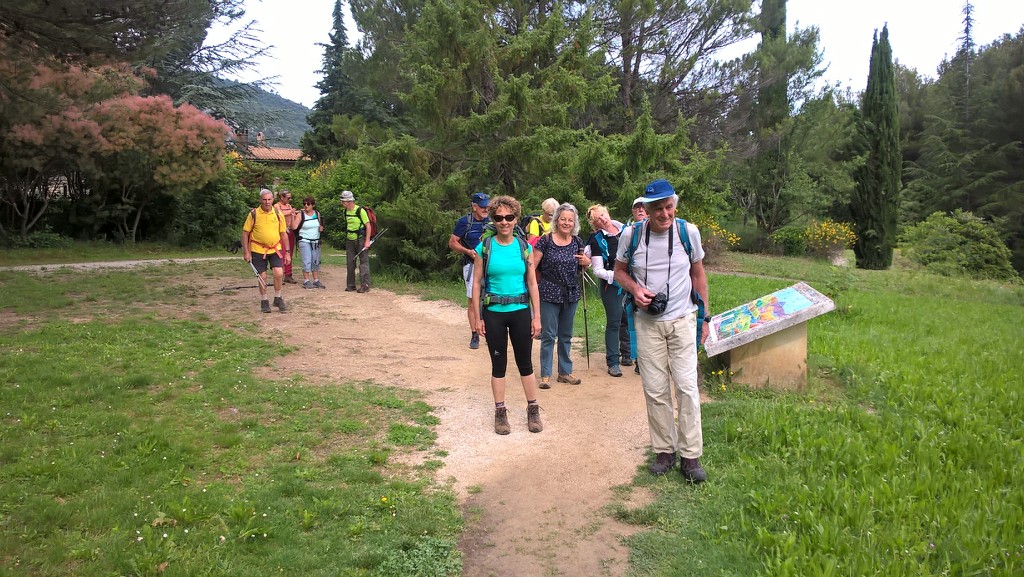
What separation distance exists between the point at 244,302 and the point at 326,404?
5.84 meters

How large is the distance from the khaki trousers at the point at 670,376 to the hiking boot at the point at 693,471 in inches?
1.7

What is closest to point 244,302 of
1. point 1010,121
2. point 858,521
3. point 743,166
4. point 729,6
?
point 858,521

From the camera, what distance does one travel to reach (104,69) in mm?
17438

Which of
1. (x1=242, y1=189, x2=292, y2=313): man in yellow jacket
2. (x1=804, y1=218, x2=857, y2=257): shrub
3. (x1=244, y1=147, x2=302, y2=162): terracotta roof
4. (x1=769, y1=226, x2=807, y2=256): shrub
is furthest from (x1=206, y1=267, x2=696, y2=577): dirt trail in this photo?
(x1=244, y1=147, x2=302, y2=162): terracotta roof

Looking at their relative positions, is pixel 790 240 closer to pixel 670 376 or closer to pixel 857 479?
pixel 670 376

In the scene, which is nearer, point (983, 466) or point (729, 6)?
point (983, 466)

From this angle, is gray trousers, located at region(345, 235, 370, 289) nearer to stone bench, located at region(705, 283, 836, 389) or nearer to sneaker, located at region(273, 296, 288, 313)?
sneaker, located at region(273, 296, 288, 313)

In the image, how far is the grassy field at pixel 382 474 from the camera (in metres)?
3.34

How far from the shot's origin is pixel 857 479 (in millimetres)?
4102

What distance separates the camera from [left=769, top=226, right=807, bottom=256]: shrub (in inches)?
Answer: 1081

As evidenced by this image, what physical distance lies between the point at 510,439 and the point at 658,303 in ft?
5.64

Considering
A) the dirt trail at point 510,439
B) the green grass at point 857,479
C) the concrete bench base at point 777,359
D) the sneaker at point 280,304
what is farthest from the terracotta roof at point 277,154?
the green grass at point 857,479

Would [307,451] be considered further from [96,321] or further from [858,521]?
[96,321]

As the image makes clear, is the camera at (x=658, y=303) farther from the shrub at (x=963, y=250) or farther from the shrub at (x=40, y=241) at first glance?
the shrub at (x=963, y=250)
